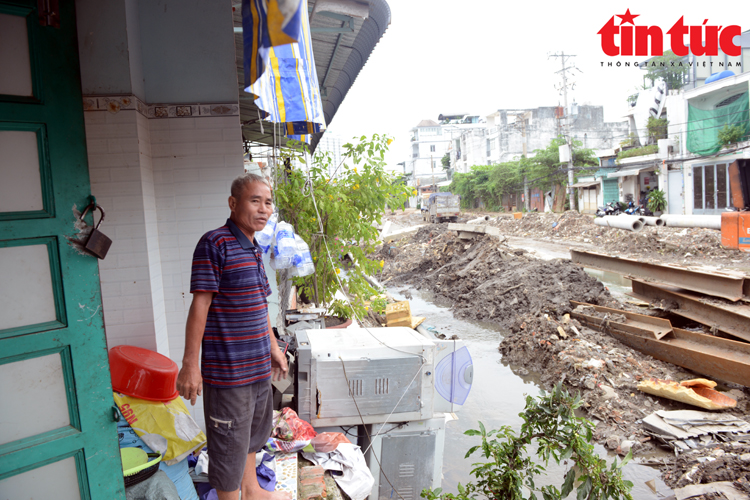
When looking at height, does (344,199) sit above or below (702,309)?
above

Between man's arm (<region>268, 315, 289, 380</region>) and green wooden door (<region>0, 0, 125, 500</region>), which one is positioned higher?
green wooden door (<region>0, 0, 125, 500</region>)

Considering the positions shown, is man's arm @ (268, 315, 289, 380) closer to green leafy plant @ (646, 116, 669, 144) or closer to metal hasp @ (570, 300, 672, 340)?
metal hasp @ (570, 300, 672, 340)

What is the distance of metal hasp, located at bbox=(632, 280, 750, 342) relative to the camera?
20.8 feet

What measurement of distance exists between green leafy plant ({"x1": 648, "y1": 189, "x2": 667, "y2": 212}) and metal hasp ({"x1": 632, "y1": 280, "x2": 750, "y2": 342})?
1757 cm

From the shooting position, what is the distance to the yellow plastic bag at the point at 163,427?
253cm

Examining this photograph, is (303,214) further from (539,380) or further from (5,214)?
(539,380)

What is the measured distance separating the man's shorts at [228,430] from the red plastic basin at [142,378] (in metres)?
0.76

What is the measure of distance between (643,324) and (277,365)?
688 centimetres

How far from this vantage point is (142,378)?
2660 millimetres

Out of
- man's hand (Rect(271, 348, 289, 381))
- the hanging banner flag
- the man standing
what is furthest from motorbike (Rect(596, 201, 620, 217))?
the man standing

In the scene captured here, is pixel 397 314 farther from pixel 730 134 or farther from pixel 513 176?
pixel 513 176

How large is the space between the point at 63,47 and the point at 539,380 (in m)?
7.08

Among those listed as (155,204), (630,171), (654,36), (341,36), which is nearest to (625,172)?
(630,171)

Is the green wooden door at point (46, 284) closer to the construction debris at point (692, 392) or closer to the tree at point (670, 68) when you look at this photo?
the construction debris at point (692, 392)
